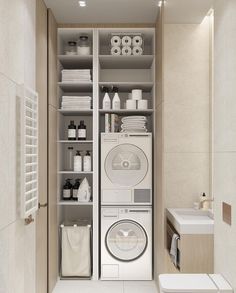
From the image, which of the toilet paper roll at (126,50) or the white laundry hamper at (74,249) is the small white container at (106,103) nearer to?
the toilet paper roll at (126,50)

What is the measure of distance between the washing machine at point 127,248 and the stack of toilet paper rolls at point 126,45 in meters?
1.76

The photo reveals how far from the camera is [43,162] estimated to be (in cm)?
348

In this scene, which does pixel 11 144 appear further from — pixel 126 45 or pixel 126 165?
pixel 126 45

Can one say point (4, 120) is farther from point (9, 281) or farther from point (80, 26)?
point (80, 26)

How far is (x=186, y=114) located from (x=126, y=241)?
1.59m

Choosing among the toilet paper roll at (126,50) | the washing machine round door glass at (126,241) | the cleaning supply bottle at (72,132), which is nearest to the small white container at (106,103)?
the cleaning supply bottle at (72,132)

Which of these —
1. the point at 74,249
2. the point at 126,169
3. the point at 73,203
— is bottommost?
the point at 74,249

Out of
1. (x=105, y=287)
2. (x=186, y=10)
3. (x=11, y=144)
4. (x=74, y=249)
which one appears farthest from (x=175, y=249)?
(x=186, y=10)

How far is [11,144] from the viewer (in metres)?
2.34

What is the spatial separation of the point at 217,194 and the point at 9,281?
156 centimetres

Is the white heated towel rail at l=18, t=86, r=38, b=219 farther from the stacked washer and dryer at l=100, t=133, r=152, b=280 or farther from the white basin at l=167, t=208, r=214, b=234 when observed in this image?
the stacked washer and dryer at l=100, t=133, r=152, b=280

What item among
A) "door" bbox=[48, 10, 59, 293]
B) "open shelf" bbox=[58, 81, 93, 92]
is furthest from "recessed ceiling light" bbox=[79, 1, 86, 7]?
"open shelf" bbox=[58, 81, 93, 92]

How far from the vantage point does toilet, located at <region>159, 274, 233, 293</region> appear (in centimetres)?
239

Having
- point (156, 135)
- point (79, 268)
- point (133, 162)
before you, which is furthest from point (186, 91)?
point (79, 268)
